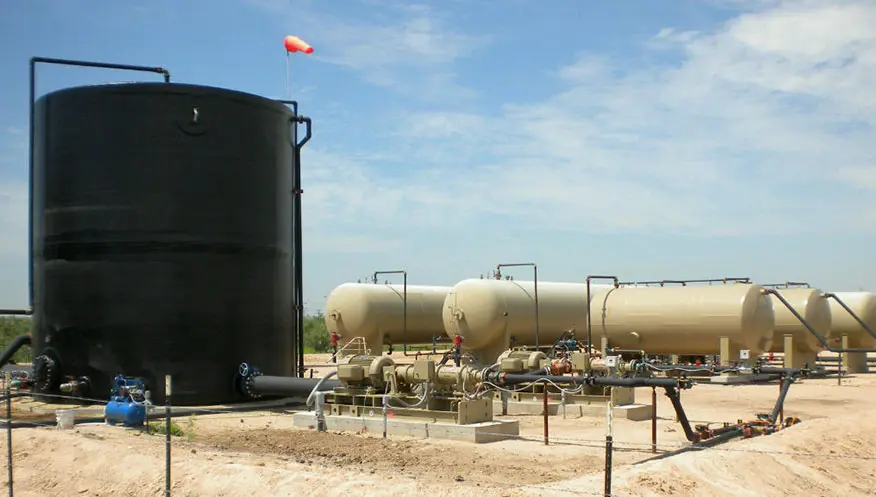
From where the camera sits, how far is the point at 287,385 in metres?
17.5

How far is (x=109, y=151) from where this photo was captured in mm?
17781

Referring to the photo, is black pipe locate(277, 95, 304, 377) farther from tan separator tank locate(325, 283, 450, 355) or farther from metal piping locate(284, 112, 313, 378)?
tan separator tank locate(325, 283, 450, 355)

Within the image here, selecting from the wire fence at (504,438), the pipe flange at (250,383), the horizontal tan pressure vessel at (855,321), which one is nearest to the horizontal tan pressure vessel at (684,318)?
the horizontal tan pressure vessel at (855,321)

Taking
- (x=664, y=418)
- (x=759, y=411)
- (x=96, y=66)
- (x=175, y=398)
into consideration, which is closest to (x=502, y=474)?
(x=664, y=418)

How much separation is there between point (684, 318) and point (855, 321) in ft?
32.1

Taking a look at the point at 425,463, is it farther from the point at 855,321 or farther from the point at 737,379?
the point at 855,321

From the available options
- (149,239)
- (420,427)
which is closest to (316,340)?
(149,239)

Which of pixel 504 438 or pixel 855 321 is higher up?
pixel 855 321

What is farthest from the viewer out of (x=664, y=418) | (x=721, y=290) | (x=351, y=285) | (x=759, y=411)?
(x=351, y=285)

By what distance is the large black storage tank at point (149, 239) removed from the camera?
57.5ft

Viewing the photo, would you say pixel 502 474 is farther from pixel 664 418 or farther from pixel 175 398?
pixel 175 398

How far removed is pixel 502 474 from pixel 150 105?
10852 mm

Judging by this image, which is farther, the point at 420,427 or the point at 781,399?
the point at 781,399

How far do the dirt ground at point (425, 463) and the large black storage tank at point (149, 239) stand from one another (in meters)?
2.06
